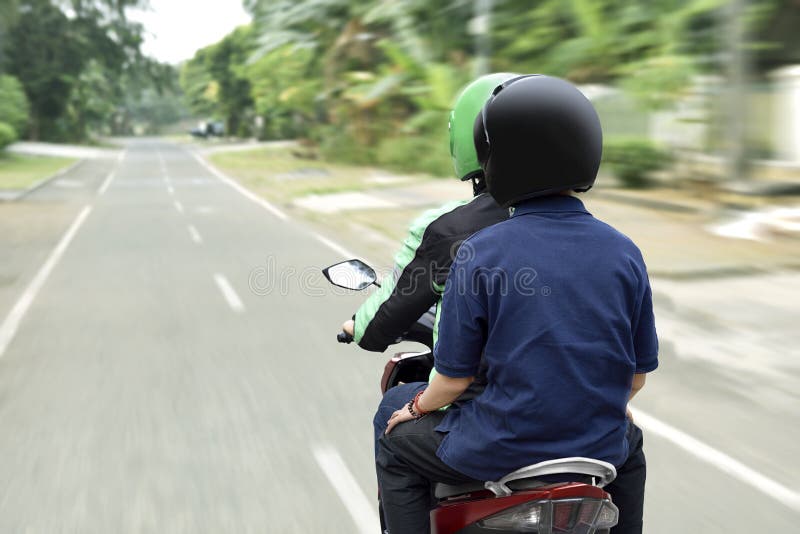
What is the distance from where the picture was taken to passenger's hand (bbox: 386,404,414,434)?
2281mm

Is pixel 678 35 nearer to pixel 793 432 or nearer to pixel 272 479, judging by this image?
pixel 793 432

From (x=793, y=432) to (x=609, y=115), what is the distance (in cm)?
1559

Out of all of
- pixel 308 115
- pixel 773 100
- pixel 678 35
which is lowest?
pixel 308 115

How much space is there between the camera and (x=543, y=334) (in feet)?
6.51

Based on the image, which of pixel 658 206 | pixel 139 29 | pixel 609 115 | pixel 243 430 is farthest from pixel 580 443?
pixel 139 29

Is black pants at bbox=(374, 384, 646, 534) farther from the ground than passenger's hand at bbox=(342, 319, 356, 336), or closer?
closer

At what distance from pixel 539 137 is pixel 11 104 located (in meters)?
50.7

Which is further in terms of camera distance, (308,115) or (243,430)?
(308,115)

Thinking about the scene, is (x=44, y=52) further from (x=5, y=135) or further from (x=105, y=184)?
(x=105, y=184)

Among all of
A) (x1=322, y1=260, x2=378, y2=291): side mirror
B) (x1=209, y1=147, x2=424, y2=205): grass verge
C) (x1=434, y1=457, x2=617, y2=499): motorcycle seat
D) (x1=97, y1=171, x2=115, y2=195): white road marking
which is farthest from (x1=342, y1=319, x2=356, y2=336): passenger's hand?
(x1=97, y1=171, x2=115, y2=195): white road marking

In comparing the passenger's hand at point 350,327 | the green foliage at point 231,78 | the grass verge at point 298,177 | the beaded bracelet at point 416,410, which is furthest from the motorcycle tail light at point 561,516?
the green foliage at point 231,78

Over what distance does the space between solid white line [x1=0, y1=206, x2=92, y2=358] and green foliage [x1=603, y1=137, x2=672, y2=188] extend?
1076cm

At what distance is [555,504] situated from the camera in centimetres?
196

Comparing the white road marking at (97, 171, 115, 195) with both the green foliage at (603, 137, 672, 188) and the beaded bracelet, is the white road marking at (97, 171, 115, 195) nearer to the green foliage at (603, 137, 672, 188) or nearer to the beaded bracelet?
the green foliage at (603, 137, 672, 188)
